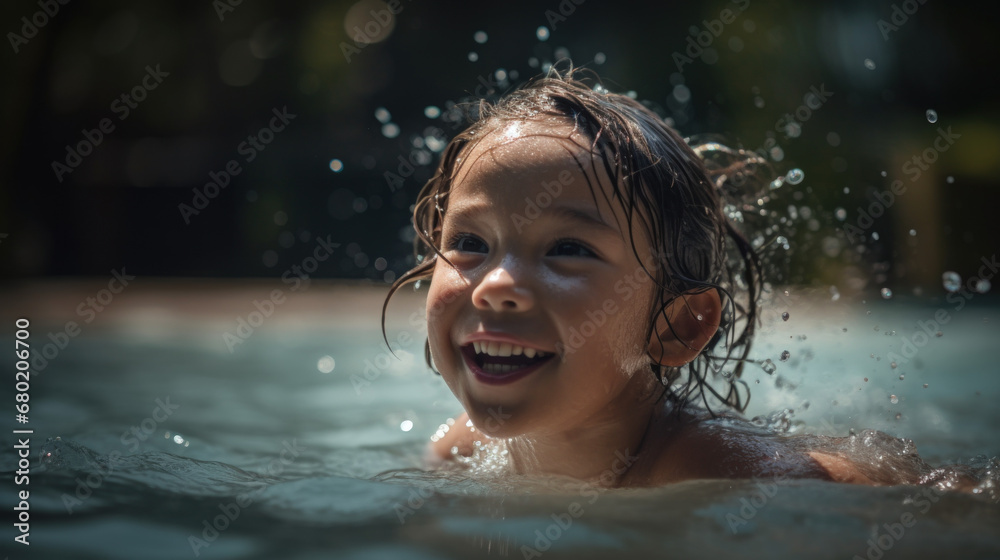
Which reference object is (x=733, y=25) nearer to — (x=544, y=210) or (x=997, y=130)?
(x=997, y=130)

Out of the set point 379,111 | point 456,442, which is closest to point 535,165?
point 456,442

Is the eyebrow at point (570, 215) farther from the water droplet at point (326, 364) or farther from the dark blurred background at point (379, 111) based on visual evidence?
the dark blurred background at point (379, 111)

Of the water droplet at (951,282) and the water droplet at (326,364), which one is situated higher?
the water droplet at (326,364)

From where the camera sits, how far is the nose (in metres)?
1.98

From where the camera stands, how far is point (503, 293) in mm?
1975

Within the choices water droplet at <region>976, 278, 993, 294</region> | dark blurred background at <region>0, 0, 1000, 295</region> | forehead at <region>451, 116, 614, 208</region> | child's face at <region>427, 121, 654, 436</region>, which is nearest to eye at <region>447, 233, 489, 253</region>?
child's face at <region>427, 121, 654, 436</region>

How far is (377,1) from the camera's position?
975cm

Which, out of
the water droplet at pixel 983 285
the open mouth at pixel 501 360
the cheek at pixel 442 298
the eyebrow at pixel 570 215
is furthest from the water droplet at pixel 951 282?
the cheek at pixel 442 298

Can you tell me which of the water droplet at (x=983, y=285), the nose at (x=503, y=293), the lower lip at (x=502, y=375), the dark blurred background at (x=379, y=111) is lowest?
the water droplet at (x=983, y=285)

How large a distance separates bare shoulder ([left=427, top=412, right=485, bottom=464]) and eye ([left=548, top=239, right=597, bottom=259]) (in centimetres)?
114

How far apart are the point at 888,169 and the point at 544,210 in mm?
6979

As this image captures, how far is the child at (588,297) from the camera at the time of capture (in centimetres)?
207

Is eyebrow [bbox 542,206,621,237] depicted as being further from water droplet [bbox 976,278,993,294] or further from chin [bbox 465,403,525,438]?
water droplet [bbox 976,278,993,294]

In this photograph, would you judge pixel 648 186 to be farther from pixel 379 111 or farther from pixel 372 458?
pixel 379 111
